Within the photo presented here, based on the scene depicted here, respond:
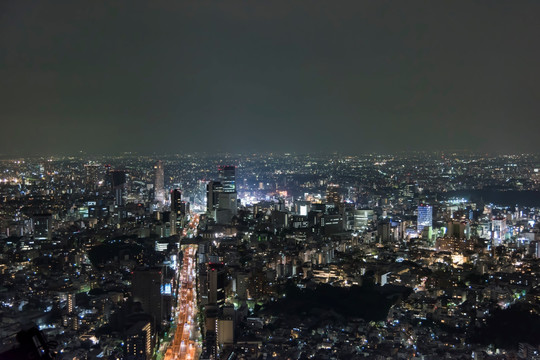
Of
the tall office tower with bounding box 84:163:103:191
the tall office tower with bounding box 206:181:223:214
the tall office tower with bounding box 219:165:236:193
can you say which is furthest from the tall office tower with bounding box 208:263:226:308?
the tall office tower with bounding box 219:165:236:193

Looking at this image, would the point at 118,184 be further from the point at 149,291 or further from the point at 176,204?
the point at 149,291

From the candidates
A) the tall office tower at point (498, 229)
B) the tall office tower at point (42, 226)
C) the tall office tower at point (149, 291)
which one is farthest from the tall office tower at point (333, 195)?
the tall office tower at point (149, 291)

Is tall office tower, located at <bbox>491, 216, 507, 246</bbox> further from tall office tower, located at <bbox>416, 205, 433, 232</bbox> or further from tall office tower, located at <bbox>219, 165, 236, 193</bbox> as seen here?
tall office tower, located at <bbox>219, 165, 236, 193</bbox>

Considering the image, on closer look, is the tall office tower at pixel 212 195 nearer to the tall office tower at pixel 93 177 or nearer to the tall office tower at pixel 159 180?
the tall office tower at pixel 159 180

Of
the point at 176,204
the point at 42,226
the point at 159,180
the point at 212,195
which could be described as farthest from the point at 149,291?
the point at 159,180

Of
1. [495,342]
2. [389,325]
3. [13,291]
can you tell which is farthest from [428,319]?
[13,291]
